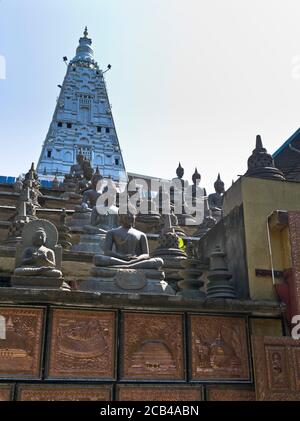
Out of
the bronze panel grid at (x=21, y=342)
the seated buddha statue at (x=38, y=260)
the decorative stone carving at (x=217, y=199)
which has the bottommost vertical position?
the bronze panel grid at (x=21, y=342)

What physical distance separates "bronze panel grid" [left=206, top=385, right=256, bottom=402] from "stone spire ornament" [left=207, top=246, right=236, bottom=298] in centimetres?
175

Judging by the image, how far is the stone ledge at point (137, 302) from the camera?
8172mm

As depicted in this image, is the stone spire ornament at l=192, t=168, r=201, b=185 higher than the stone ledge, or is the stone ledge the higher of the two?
the stone spire ornament at l=192, t=168, r=201, b=185

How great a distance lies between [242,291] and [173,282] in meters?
3.72

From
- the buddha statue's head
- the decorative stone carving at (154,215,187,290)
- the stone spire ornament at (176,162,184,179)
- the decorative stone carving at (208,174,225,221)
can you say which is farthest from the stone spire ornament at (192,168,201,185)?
the buddha statue's head

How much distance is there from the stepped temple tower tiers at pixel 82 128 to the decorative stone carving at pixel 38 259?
41.1 metres

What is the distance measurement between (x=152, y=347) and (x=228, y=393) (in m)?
1.59

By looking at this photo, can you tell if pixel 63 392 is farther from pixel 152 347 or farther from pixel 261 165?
pixel 261 165

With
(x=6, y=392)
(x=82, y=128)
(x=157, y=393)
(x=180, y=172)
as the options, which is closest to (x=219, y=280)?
(x=157, y=393)

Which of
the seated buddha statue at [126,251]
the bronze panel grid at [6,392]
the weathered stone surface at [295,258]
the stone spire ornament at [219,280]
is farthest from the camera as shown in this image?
the seated buddha statue at [126,251]

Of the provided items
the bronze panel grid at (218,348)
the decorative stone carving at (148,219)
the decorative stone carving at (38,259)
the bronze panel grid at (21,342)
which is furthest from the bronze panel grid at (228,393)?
the decorative stone carving at (148,219)

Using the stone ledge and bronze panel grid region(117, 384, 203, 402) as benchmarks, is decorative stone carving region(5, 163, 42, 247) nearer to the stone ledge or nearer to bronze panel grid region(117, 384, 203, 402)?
the stone ledge

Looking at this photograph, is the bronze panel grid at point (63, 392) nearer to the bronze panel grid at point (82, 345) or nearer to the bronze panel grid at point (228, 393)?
the bronze panel grid at point (82, 345)

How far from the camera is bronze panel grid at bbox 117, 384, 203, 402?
8.11 meters
